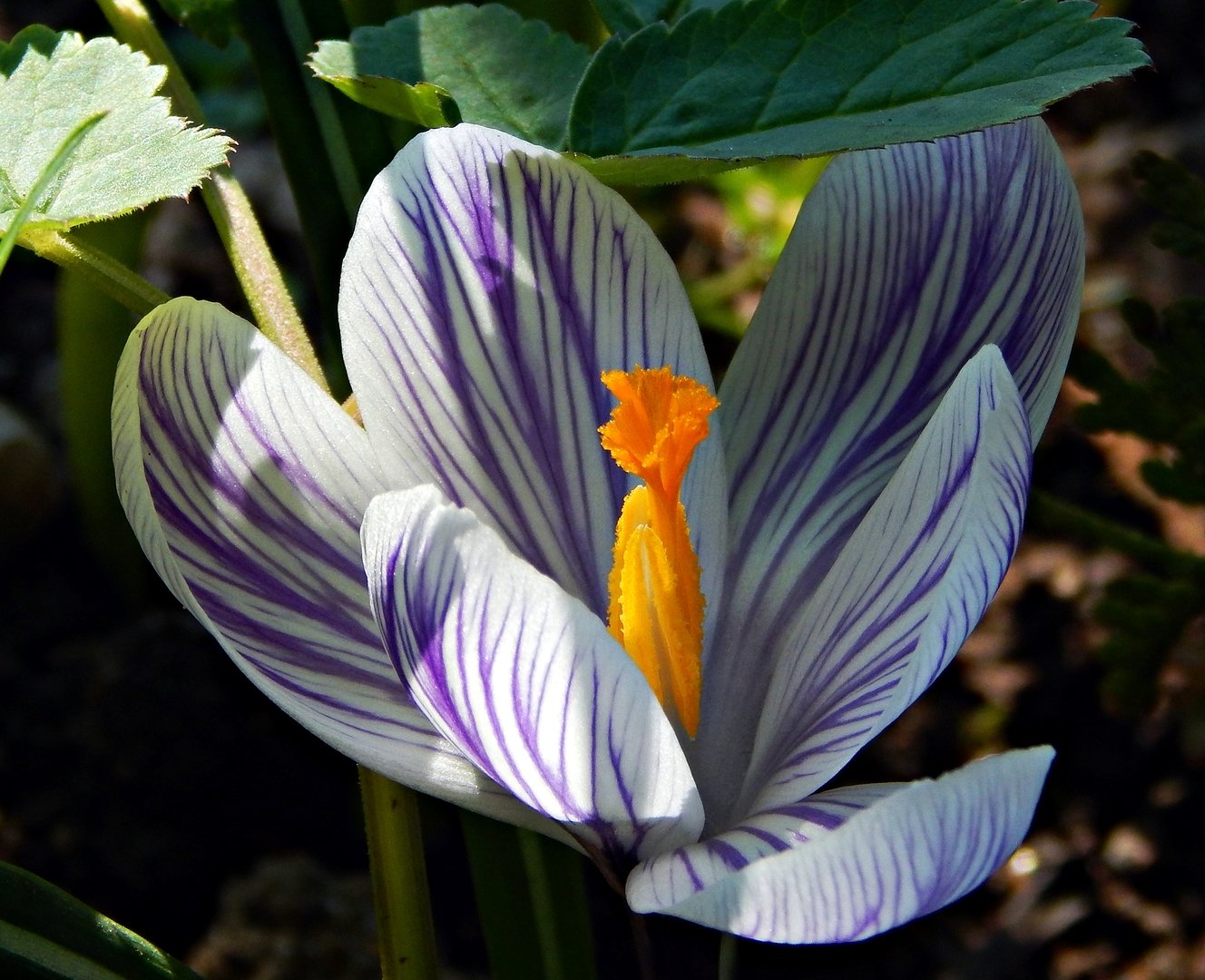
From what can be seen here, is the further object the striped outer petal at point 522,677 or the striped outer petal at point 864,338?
the striped outer petal at point 864,338

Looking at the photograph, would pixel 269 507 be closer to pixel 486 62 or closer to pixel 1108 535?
A: pixel 486 62

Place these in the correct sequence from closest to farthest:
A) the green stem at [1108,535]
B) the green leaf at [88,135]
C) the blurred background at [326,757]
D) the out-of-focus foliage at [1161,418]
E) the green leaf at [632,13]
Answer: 1. the green leaf at [88,135]
2. the green leaf at [632,13]
3. the out-of-focus foliage at [1161,418]
4. the green stem at [1108,535]
5. the blurred background at [326,757]

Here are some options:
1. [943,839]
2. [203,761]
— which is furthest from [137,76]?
[203,761]

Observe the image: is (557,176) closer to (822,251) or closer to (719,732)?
(822,251)

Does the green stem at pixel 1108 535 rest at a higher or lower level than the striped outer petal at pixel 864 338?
lower

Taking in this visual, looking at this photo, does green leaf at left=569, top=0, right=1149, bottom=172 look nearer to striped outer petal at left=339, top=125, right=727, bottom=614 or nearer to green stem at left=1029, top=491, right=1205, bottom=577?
striped outer petal at left=339, top=125, right=727, bottom=614

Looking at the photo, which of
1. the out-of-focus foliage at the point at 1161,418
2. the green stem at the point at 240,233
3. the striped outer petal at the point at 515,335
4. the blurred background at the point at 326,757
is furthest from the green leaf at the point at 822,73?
the blurred background at the point at 326,757

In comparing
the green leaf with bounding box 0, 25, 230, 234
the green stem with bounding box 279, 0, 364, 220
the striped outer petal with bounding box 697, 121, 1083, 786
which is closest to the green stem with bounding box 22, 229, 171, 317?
the green leaf with bounding box 0, 25, 230, 234

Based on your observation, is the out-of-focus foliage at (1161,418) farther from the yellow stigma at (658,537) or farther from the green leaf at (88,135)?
the green leaf at (88,135)
